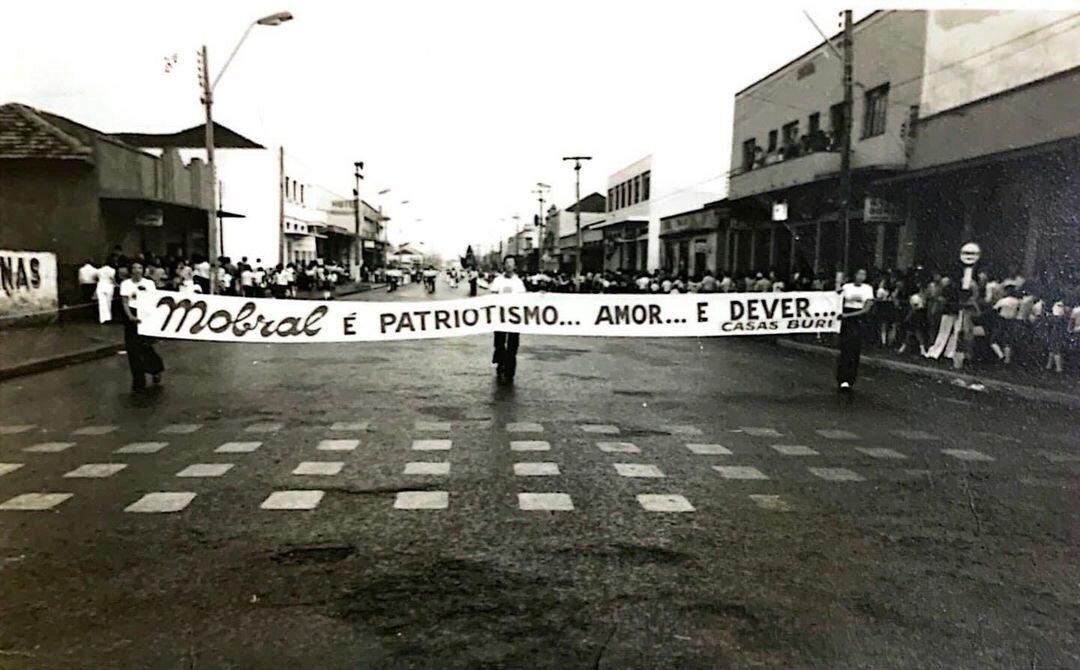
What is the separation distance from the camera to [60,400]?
30.5 ft

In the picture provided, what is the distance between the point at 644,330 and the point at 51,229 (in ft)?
21.5

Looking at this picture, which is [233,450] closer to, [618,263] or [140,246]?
[140,246]

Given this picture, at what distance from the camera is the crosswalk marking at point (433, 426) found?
7.65m

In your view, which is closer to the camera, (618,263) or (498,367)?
(498,367)

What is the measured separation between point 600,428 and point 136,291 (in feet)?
18.3

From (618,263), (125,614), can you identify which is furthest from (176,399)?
(618,263)

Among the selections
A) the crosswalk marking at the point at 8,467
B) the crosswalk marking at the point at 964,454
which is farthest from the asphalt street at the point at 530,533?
the crosswalk marking at the point at 8,467

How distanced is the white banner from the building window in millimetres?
8267

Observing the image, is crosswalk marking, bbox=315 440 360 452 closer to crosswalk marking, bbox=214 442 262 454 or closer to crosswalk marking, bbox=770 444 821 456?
crosswalk marking, bbox=214 442 262 454

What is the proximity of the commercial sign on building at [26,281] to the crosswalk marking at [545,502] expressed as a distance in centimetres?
413

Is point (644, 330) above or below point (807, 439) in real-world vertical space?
above

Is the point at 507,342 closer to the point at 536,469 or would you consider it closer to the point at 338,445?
the point at 338,445

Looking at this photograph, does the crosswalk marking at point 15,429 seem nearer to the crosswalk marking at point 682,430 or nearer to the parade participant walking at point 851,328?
the crosswalk marking at point 682,430

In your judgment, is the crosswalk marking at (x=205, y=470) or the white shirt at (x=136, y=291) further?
the white shirt at (x=136, y=291)
